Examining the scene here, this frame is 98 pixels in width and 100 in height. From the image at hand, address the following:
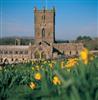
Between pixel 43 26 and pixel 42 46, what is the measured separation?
12583mm

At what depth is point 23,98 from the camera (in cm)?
345

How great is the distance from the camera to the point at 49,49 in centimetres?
7431

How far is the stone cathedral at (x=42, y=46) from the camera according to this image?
73750 mm

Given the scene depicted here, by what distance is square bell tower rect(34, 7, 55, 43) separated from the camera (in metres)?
84.9

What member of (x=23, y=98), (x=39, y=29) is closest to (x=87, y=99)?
(x=23, y=98)

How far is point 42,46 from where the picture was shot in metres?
73.8

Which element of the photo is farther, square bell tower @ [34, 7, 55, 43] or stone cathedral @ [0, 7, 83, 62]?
square bell tower @ [34, 7, 55, 43]

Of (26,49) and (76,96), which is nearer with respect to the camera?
(76,96)

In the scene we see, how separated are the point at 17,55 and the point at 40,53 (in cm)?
841

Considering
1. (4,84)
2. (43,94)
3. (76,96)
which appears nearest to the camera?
(76,96)

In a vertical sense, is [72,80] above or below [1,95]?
above

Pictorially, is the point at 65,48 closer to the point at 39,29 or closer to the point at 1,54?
the point at 39,29

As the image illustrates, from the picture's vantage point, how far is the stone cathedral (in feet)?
242

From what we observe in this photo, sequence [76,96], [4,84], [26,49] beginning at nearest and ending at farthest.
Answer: [76,96] < [4,84] < [26,49]
